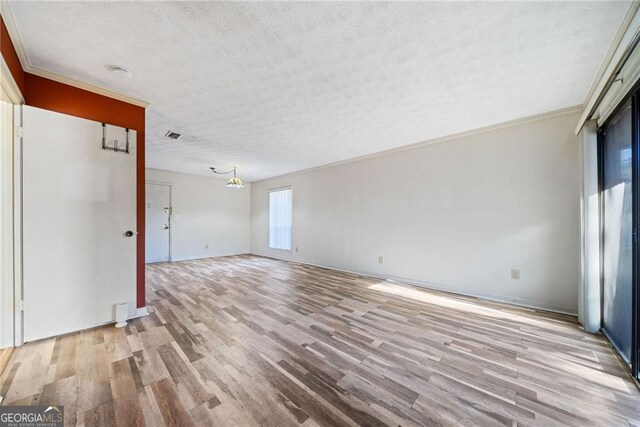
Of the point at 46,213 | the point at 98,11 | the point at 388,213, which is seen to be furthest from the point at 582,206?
the point at 46,213

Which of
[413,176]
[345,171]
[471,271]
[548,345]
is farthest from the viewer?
[345,171]

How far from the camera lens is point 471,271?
11.0ft

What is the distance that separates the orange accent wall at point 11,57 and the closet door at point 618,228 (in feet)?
14.8

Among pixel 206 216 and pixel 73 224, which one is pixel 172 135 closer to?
pixel 73 224

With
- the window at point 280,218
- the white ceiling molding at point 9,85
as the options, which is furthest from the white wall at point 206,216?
the white ceiling molding at point 9,85

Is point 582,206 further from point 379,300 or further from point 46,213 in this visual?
point 46,213

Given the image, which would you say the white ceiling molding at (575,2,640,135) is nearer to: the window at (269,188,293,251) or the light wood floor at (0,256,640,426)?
the light wood floor at (0,256,640,426)

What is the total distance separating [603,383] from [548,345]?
0.48 meters

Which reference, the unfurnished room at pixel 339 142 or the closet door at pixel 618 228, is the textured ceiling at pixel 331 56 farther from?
the closet door at pixel 618 228

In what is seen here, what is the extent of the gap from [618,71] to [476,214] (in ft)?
6.30

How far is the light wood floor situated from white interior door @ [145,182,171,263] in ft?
12.3

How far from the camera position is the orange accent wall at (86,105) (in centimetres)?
186

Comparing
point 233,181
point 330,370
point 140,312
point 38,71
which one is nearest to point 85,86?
point 38,71

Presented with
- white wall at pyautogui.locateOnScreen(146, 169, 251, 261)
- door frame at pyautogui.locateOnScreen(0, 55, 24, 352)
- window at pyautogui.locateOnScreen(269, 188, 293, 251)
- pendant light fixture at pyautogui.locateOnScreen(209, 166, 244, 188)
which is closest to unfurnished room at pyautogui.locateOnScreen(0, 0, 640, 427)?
door frame at pyautogui.locateOnScreen(0, 55, 24, 352)
